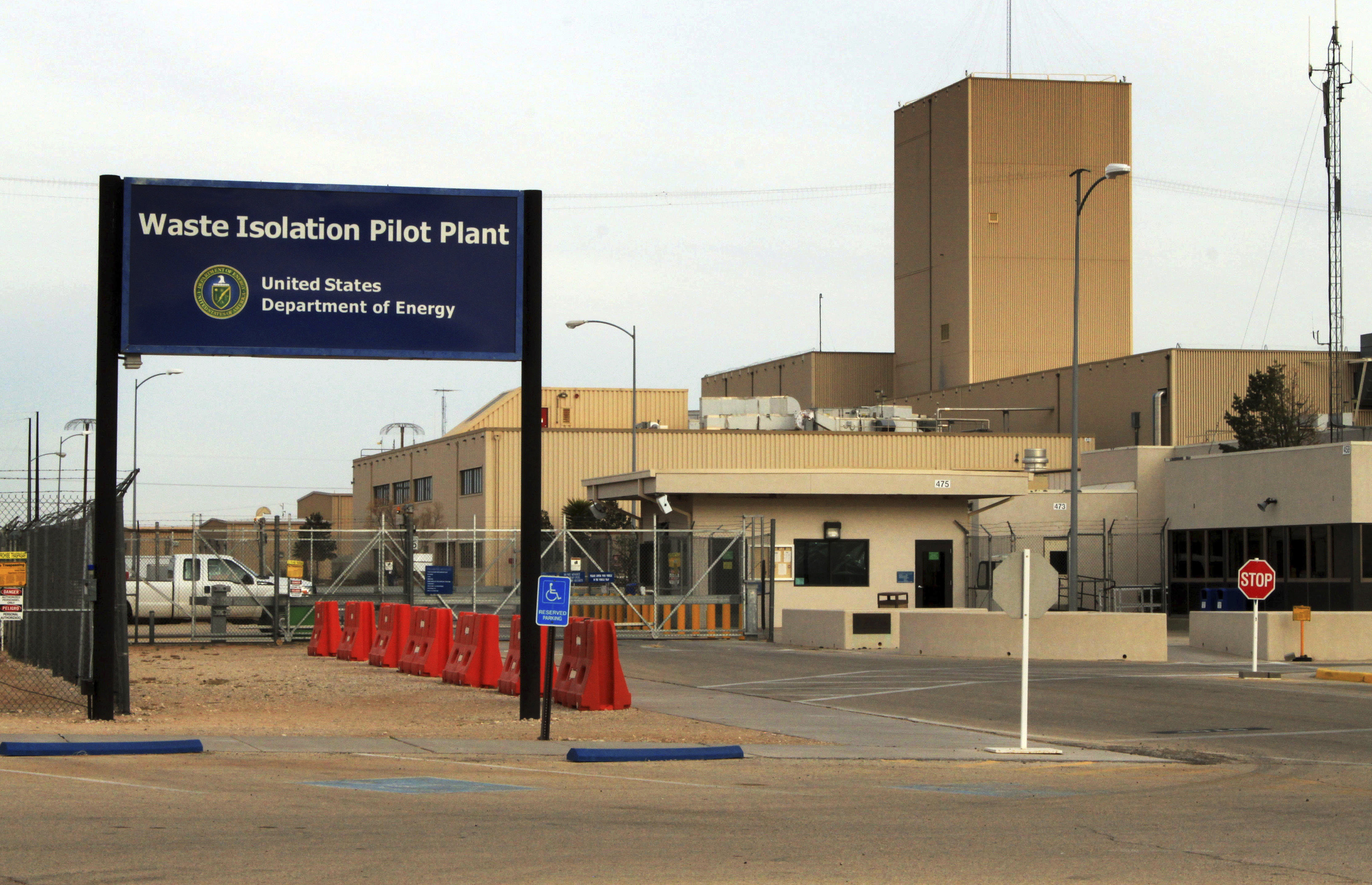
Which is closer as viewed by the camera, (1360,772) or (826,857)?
(826,857)

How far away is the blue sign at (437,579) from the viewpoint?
109 feet

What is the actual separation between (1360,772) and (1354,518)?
24585mm

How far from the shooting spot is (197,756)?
13078mm

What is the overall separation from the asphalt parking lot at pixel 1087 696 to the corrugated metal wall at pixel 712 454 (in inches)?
1266

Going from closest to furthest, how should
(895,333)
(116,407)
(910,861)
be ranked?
(910,861)
(116,407)
(895,333)

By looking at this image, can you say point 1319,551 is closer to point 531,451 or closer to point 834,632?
point 834,632

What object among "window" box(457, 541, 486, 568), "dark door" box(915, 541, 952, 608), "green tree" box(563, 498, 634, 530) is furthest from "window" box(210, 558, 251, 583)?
"green tree" box(563, 498, 634, 530)

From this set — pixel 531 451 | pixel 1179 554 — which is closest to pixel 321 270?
pixel 531 451

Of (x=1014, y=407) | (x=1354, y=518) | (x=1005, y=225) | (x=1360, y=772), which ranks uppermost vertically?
(x=1005, y=225)

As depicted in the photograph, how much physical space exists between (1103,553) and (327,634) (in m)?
25.7

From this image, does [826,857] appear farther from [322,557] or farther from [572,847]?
[322,557]

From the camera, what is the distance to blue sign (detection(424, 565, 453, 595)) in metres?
33.3

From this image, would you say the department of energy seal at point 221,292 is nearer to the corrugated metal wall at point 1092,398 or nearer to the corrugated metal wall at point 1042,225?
the corrugated metal wall at point 1092,398

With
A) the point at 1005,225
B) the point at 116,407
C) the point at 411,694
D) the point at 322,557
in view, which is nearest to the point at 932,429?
the point at 1005,225
